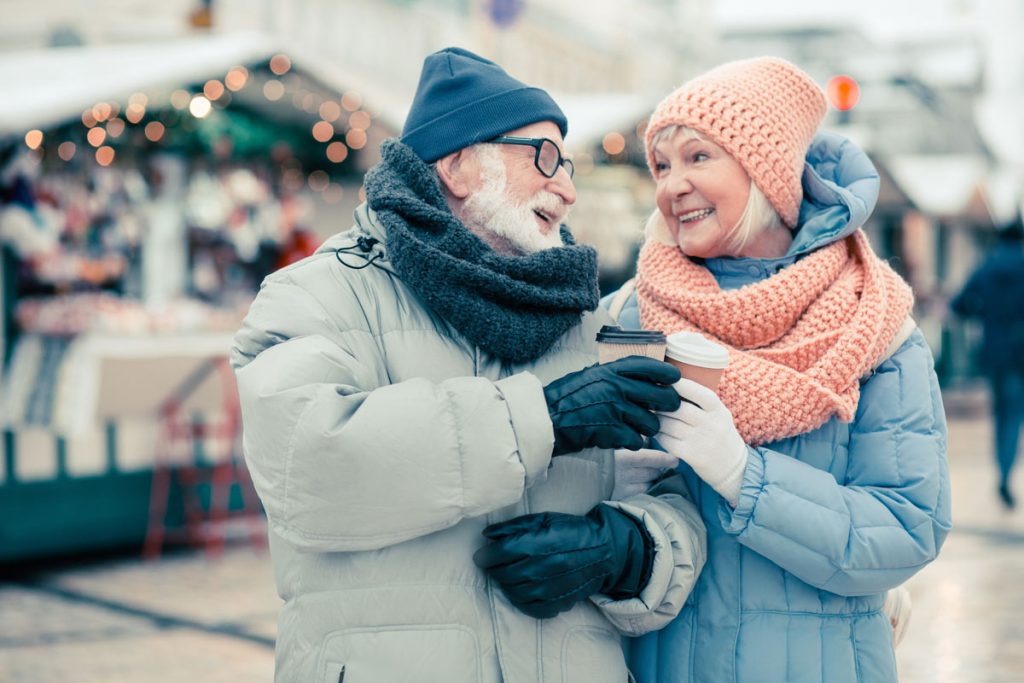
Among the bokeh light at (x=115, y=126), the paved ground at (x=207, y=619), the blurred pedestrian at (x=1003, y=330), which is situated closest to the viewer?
the paved ground at (x=207, y=619)

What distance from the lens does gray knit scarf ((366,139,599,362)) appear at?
197 centimetres

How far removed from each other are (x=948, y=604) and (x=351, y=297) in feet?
16.6

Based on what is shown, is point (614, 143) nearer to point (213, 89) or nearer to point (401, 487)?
point (213, 89)

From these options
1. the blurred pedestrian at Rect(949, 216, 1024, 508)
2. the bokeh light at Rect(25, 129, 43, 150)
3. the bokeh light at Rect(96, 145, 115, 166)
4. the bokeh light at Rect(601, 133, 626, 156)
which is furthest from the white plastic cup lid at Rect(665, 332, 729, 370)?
the bokeh light at Rect(601, 133, 626, 156)

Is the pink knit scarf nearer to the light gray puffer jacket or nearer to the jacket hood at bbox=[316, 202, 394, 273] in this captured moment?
the light gray puffer jacket

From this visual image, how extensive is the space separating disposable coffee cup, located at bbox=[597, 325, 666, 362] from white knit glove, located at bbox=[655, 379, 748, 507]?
0.09 metres

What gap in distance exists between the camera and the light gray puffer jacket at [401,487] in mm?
1807

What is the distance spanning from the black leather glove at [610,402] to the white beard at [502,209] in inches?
15.1

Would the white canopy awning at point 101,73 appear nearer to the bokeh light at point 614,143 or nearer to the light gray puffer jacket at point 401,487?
the bokeh light at point 614,143

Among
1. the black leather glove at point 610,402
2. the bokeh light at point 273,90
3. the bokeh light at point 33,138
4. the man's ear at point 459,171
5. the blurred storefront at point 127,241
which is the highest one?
the man's ear at point 459,171

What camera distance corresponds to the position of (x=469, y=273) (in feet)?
6.45

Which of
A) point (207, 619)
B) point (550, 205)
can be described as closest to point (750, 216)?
point (550, 205)

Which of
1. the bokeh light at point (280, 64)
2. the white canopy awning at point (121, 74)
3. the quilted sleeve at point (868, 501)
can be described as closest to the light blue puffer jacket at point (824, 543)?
the quilted sleeve at point (868, 501)

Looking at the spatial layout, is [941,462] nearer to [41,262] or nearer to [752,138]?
[752,138]
